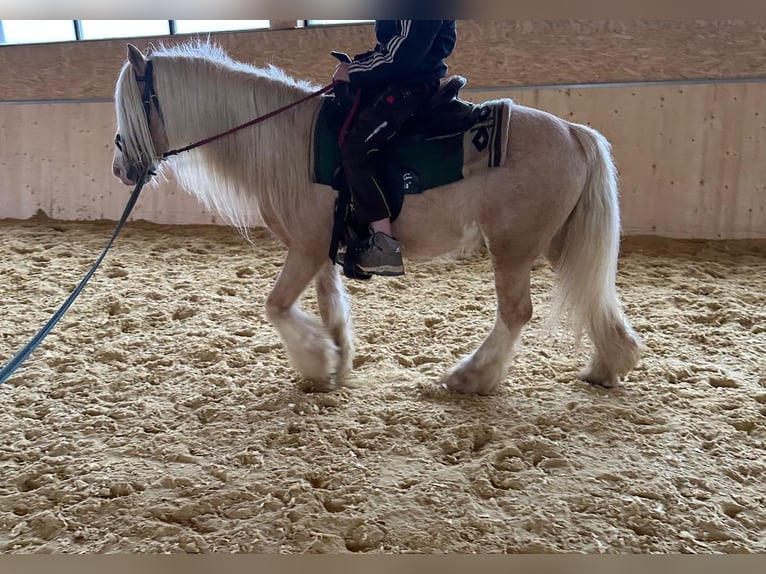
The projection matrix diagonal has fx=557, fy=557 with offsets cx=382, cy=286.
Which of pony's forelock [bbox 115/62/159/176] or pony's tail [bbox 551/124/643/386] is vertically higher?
pony's forelock [bbox 115/62/159/176]

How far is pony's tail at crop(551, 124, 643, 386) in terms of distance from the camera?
8.43 ft

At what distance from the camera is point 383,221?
2.48 m

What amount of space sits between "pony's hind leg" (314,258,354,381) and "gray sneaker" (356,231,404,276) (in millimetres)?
439

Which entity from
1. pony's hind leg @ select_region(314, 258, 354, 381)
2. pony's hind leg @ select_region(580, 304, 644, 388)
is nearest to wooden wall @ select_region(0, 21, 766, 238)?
pony's hind leg @ select_region(580, 304, 644, 388)

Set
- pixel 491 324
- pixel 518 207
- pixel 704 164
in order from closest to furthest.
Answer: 1. pixel 518 207
2. pixel 491 324
3. pixel 704 164

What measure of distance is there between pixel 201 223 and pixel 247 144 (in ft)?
12.5

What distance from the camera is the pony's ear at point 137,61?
7.93 ft

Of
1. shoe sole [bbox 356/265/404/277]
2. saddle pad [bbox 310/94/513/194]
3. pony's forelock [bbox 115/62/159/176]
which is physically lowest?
shoe sole [bbox 356/265/404/277]

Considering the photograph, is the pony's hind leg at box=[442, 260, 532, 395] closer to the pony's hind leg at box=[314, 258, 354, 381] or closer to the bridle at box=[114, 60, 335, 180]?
the pony's hind leg at box=[314, 258, 354, 381]

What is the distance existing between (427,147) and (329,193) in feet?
1.58

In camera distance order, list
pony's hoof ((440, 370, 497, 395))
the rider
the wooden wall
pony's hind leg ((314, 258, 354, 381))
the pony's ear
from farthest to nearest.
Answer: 1. the wooden wall
2. pony's hind leg ((314, 258, 354, 381))
3. pony's hoof ((440, 370, 497, 395))
4. the pony's ear
5. the rider

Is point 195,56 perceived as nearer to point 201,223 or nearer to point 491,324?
point 491,324

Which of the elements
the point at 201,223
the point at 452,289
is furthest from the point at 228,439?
the point at 201,223

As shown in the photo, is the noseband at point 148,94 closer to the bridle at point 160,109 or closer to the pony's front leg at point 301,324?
the bridle at point 160,109
